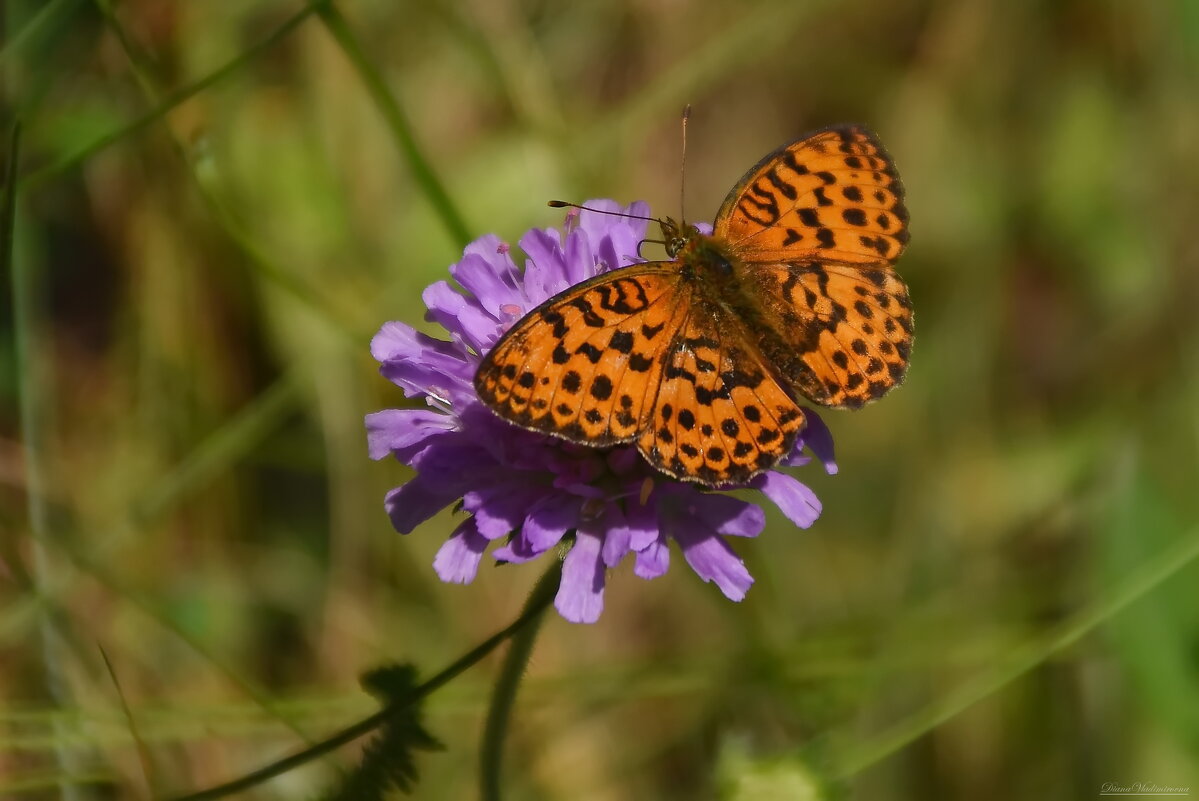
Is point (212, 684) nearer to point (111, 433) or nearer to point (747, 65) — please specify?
point (111, 433)

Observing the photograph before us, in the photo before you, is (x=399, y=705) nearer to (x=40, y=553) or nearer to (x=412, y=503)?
(x=412, y=503)

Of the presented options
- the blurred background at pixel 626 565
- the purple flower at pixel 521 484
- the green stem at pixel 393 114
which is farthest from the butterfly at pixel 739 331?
the blurred background at pixel 626 565

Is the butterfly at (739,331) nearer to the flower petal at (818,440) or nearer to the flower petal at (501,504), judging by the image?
the flower petal at (818,440)

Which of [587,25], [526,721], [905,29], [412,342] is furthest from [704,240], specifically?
[905,29]

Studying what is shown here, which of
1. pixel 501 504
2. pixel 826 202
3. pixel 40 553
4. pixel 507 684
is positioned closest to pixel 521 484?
pixel 501 504

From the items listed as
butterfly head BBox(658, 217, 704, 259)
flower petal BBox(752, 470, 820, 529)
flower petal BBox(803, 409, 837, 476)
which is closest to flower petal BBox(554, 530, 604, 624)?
flower petal BBox(752, 470, 820, 529)

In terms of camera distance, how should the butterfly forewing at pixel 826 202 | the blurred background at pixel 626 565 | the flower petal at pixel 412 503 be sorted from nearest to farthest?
the flower petal at pixel 412 503, the butterfly forewing at pixel 826 202, the blurred background at pixel 626 565
